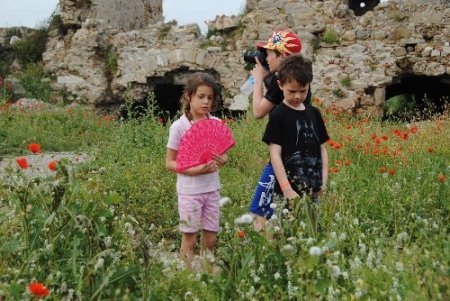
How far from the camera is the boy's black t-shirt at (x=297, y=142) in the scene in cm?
318

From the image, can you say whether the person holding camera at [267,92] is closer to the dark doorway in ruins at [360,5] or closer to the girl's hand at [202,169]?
the girl's hand at [202,169]

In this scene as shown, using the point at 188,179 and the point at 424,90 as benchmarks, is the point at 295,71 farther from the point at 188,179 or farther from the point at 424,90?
the point at 424,90

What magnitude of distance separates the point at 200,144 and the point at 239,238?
29.7 inches

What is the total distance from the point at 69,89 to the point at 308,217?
10125mm

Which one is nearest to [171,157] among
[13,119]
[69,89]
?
[13,119]

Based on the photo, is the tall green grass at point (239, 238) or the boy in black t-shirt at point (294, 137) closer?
the tall green grass at point (239, 238)

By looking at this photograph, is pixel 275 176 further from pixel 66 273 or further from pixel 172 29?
pixel 172 29

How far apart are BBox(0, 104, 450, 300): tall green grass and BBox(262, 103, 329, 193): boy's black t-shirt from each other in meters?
0.26

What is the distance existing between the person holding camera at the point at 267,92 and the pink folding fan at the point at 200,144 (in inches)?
12.7

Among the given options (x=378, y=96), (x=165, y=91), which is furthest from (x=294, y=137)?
A: (x=165, y=91)

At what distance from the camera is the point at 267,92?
350 cm

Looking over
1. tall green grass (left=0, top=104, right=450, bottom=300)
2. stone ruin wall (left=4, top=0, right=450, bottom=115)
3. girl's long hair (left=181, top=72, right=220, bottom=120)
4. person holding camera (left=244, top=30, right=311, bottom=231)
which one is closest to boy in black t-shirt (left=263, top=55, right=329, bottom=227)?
person holding camera (left=244, top=30, right=311, bottom=231)

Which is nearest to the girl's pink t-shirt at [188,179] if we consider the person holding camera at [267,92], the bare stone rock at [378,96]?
the person holding camera at [267,92]

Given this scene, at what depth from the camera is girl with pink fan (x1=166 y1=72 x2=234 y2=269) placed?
3.29 metres
